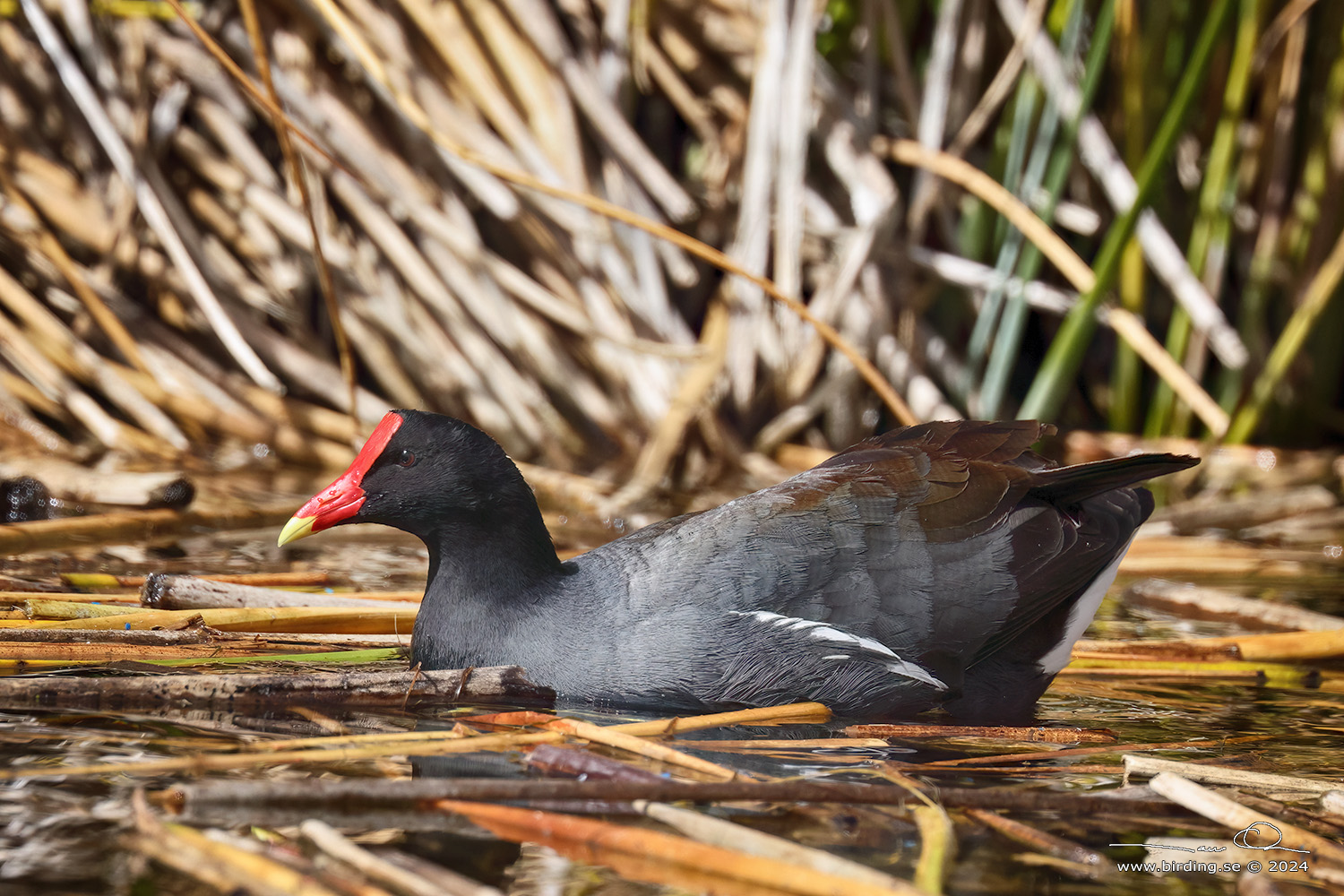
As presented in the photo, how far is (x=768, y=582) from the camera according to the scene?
2.31 meters

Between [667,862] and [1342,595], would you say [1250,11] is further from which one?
[667,862]

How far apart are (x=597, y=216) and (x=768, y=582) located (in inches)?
90.5

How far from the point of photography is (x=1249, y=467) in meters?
4.70

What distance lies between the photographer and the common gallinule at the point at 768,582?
2.28m

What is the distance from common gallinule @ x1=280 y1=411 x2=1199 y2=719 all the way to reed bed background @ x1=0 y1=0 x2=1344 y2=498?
168 centimetres

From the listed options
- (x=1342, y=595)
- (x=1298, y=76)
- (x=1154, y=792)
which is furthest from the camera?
(x=1298, y=76)

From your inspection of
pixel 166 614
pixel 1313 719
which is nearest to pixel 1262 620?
pixel 1313 719

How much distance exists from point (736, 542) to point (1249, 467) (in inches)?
119
